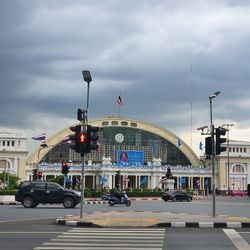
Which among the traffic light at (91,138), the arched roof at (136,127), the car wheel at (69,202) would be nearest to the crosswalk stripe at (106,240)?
the traffic light at (91,138)

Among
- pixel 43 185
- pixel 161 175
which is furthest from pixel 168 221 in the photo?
pixel 161 175

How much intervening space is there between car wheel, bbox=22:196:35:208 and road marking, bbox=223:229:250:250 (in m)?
21.3

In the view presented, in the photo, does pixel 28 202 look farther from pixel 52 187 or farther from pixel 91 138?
pixel 91 138

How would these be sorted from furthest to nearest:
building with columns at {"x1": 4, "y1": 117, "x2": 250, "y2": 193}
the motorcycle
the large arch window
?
the large arch window < building with columns at {"x1": 4, "y1": 117, "x2": 250, "y2": 193} < the motorcycle

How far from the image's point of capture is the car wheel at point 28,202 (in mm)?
36594

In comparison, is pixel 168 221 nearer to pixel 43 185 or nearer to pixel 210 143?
pixel 210 143

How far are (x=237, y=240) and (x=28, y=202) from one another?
2416 centimetres

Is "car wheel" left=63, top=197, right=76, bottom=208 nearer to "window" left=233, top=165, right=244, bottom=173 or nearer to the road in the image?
the road

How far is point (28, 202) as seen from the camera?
120 feet

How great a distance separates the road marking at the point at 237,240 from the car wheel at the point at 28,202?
69.8 ft

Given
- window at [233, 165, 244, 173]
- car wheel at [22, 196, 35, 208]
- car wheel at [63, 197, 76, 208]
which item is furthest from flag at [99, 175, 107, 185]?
car wheel at [63, 197, 76, 208]

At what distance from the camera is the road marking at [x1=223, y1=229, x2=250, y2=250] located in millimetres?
13414

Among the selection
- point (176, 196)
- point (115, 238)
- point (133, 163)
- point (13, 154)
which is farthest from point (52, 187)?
point (13, 154)

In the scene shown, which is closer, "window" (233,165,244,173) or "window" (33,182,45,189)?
"window" (33,182,45,189)
